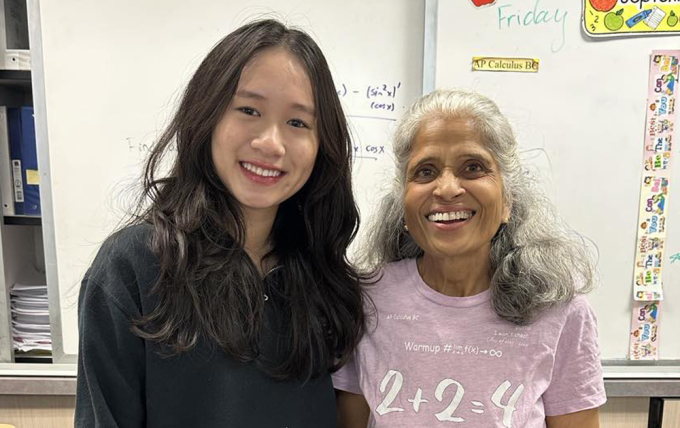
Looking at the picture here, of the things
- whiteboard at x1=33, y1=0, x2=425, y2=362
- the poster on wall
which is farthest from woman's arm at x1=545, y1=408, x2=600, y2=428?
the poster on wall

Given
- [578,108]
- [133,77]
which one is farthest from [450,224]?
[133,77]

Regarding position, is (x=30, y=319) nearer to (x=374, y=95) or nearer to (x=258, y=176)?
(x=258, y=176)

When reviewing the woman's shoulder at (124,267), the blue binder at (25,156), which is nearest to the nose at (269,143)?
the woman's shoulder at (124,267)

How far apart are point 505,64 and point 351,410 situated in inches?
47.7

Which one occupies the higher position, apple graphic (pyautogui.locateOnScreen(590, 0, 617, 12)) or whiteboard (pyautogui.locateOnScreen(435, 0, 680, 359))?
apple graphic (pyautogui.locateOnScreen(590, 0, 617, 12))

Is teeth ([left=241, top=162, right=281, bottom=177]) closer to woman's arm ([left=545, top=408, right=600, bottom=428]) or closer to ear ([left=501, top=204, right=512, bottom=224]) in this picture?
ear ([left=501, top=204, right=512, bottom=224])

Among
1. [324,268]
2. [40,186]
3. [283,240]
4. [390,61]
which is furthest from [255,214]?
[40,186]

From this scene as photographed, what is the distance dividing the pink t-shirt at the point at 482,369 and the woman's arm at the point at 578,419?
0.07 ft

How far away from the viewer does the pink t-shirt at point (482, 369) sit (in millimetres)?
944

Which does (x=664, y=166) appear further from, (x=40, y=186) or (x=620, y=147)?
(x=40, y=186)

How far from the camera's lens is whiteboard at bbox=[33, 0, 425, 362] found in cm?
158

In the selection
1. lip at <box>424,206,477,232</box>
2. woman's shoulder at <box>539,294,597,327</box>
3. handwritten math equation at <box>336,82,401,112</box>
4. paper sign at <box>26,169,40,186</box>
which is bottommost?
woman's shoulder at <box>539,294,597,327</box>

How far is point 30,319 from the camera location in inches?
68.7

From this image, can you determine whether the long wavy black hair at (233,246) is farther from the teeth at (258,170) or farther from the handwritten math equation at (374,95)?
the handwritten math equation at (374,95)
